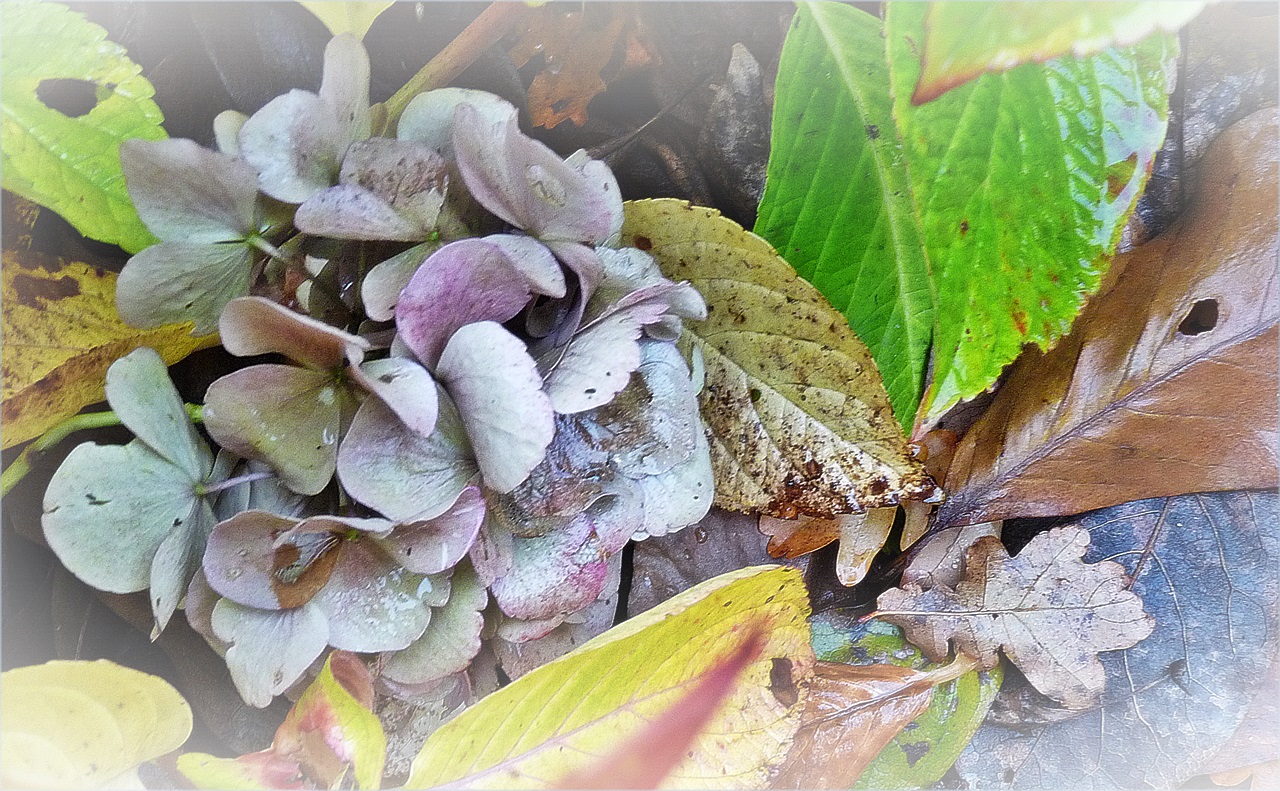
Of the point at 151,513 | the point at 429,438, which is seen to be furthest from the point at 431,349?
the point at 151,513

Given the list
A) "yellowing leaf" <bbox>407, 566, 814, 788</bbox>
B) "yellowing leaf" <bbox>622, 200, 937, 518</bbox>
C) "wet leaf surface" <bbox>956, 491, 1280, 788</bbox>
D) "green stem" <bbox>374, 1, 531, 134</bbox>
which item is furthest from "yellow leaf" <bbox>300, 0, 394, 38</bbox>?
"wet leaf surface" <bbox>956, 491, 1280, 788</bbox>

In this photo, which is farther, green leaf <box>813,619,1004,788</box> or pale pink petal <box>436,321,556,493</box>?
green leaf <box>813,619,1004,788</box>

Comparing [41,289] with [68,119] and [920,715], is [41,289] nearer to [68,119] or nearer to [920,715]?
[68,119]

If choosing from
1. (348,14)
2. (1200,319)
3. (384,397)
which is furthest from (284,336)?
(1200,319)

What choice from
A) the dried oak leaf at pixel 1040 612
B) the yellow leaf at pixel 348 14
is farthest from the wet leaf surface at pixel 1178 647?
the yellow leaf at pixel 348 14

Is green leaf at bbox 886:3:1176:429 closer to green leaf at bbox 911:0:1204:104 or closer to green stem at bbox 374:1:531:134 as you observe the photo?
green leaf at bbox 911:0:1204:104
